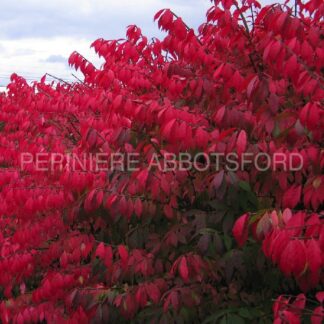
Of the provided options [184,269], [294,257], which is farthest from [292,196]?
[184,269]

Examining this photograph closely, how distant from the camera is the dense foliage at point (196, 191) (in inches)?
109

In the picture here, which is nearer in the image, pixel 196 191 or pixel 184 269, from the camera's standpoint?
pixel 184 269

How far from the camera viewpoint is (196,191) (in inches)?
142

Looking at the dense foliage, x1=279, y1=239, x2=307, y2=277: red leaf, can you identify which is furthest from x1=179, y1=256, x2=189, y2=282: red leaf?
x1=279, y1=239, x2=307, y2=277: red leaf

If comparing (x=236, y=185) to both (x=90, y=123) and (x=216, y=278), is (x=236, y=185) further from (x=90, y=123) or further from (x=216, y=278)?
(x=90, y=123)

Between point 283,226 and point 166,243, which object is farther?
point 166,243

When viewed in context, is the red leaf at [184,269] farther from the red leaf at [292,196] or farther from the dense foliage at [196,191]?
the red leaf at [292,196]

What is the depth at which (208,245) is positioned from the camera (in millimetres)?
3252

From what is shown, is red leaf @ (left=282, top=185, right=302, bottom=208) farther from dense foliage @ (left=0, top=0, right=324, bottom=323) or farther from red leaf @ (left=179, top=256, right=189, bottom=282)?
red leaf @ (left=179, top=256, right=189, bottom=282)

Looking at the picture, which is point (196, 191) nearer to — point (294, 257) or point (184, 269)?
point (184, 269)

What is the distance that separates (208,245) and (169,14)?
5.56 feet

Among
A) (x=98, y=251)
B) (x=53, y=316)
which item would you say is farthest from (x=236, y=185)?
(x=53, y=316)

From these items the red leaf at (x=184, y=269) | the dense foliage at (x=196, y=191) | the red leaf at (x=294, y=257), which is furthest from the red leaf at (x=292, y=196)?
the red leaf at (x=184, y=269)

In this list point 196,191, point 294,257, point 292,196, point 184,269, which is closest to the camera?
point 294,257
